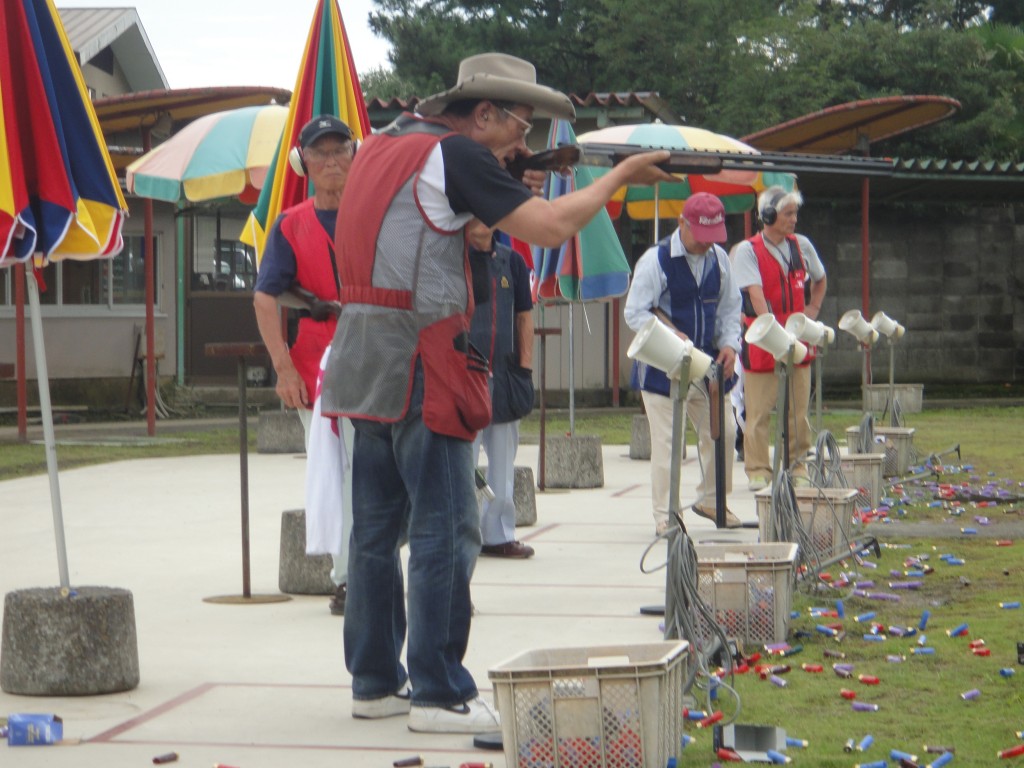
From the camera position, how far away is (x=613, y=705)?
4.12 m

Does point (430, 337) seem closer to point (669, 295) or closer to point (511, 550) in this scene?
point (511, 550)

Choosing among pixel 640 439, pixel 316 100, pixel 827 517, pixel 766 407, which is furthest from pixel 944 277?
pixel 316 100

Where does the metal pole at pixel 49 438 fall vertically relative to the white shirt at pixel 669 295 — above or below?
below

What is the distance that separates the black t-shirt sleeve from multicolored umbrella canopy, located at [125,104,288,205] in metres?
10.7

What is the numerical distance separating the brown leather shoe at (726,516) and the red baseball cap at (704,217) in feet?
5.12

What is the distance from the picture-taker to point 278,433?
50.5 feet

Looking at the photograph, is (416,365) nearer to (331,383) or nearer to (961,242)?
(331,383)

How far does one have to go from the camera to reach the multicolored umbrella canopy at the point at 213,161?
50.1 ft

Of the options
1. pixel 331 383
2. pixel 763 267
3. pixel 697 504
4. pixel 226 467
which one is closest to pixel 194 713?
pixel 331 383

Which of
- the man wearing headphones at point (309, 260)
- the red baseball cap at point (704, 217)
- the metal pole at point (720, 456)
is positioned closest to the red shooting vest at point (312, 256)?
the man wearing headphones at point (309, 260)

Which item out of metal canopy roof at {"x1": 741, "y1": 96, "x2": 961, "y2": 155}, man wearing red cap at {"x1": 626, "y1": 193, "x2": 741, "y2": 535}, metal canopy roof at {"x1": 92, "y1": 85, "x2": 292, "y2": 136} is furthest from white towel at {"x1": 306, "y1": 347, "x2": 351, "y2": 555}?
metal canopy roof at {"x1": 741, "y1": 96, "x2": 961, "y2": 155}

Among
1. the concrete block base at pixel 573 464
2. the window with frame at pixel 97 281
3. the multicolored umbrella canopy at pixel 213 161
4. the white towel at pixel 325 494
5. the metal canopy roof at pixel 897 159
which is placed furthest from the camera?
the window with frame at pixel 97 281

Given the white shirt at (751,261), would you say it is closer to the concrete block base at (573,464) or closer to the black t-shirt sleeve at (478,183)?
the concrete block base at (573,464)

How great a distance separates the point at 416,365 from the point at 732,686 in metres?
1.50
